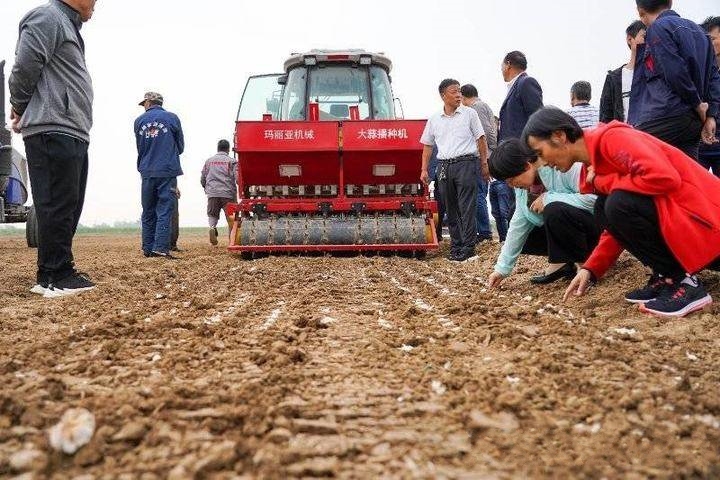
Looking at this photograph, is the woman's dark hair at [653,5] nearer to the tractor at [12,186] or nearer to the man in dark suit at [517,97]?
the man in dark suit at [517,97]

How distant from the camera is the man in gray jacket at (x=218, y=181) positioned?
934 cm

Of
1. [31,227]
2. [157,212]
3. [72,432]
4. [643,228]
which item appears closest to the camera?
[72,432]

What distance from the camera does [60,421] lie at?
135 centimetres

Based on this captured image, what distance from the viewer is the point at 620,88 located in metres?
4.27

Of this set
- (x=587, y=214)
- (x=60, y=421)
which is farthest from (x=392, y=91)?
(x=60, y=421)

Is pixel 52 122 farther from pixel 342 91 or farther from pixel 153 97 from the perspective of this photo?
pixel 342 91

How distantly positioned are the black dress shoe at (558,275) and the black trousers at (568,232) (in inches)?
4.0

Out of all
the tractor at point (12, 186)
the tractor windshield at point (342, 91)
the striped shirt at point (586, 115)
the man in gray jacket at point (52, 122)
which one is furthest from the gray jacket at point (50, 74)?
the tractor at point (12, 186)

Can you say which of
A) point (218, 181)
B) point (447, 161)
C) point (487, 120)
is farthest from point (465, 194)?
point (218, 181)

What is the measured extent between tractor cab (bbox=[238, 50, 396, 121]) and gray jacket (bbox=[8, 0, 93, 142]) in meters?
4.52

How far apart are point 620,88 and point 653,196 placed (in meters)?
1.95

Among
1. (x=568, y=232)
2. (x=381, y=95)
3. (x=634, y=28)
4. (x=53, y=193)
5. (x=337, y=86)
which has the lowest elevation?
(x=568, y=232)

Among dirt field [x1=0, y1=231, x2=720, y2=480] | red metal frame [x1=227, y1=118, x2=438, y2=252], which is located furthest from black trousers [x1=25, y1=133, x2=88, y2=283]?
red metal frame [x1=227, y1=118, x2=438, y2=252]

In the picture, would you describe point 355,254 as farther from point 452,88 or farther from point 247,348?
point 247,348
